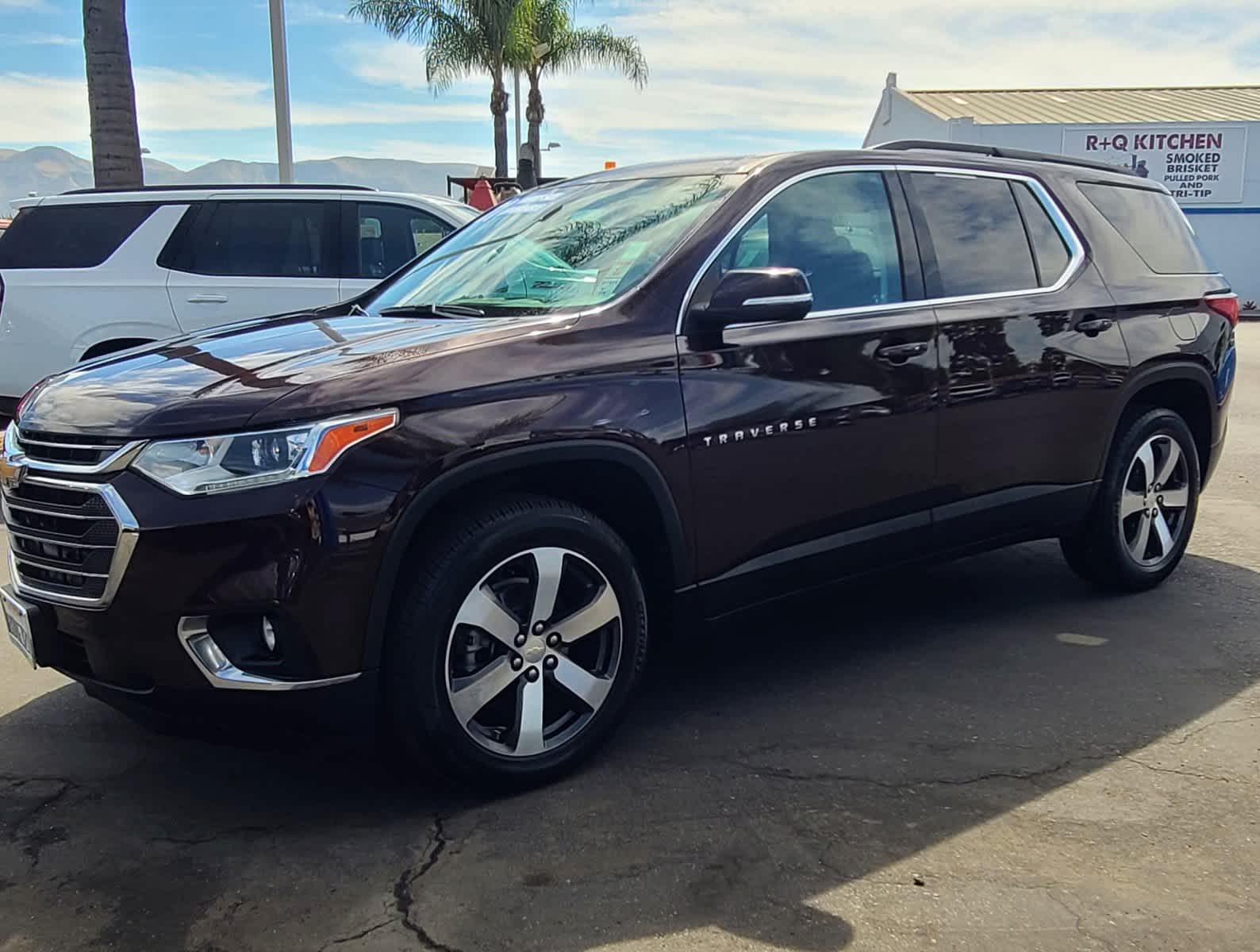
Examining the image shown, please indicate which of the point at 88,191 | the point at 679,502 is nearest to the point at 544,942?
the point at 679,502

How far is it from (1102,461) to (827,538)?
1.57m

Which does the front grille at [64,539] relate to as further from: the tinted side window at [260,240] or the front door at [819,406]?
the tinted side window at [260,240]

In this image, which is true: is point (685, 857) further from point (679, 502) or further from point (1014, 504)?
point (1014, 504)

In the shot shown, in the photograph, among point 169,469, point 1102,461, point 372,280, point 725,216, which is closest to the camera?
point 169,469

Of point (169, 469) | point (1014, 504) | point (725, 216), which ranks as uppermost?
point (725, 216)

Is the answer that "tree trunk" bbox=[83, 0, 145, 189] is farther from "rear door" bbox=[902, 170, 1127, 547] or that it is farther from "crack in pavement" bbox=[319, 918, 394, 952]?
"crack in pavement" bbox=[319, 918, 394, 952]

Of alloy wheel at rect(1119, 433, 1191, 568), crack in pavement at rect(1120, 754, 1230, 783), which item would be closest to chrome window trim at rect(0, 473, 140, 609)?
crack in pavement at rect(1120, 754, 1230, 783)

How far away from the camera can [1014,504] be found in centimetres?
442

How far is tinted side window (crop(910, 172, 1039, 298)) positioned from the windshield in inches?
33.6

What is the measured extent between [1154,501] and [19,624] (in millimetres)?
4318

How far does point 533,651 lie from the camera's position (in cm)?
318

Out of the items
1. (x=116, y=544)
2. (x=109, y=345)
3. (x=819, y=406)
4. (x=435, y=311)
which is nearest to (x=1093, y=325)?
(x=819, y=406)

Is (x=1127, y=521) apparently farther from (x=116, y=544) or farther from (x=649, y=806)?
(x=116, y=544)

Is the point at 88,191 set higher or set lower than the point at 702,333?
higher
